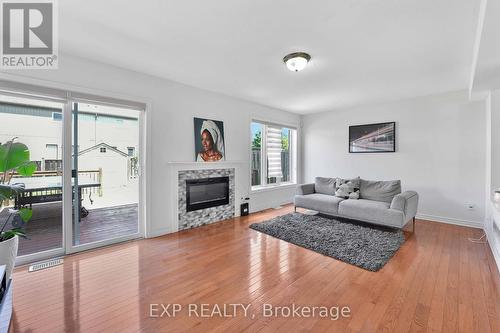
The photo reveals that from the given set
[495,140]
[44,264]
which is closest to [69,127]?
[44,264]

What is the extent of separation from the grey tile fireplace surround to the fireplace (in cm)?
7

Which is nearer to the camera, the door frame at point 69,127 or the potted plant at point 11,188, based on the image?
the potted plant at point 11,188

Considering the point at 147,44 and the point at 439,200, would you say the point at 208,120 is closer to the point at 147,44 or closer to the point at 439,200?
the point at 147,44

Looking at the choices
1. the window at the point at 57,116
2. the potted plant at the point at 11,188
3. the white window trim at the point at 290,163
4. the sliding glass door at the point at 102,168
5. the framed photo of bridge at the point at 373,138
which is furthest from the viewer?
the white window trim at the point at 290,163

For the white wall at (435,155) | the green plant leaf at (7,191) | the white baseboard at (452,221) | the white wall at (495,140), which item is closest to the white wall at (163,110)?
the green plant leaf at (7,191)

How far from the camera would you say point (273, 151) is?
579 centimetres

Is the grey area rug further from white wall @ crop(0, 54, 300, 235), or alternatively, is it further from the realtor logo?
the realtor logo

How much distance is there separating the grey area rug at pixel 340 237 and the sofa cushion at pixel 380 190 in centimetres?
60

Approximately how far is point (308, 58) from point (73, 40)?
260cm

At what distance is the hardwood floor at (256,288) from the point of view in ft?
5.62

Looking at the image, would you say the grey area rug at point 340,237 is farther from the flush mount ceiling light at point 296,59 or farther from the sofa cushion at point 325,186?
the flush mount ceiling light at point 296,59

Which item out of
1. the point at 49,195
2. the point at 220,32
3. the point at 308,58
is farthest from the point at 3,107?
the point at 308,58

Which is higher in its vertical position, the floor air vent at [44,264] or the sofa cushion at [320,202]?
the sofa cushion at [320,202]

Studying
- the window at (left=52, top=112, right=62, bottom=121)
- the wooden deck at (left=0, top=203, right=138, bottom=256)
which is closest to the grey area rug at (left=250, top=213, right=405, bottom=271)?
the wooden deck at (left=0, top=203, right=138, bottom=256)
